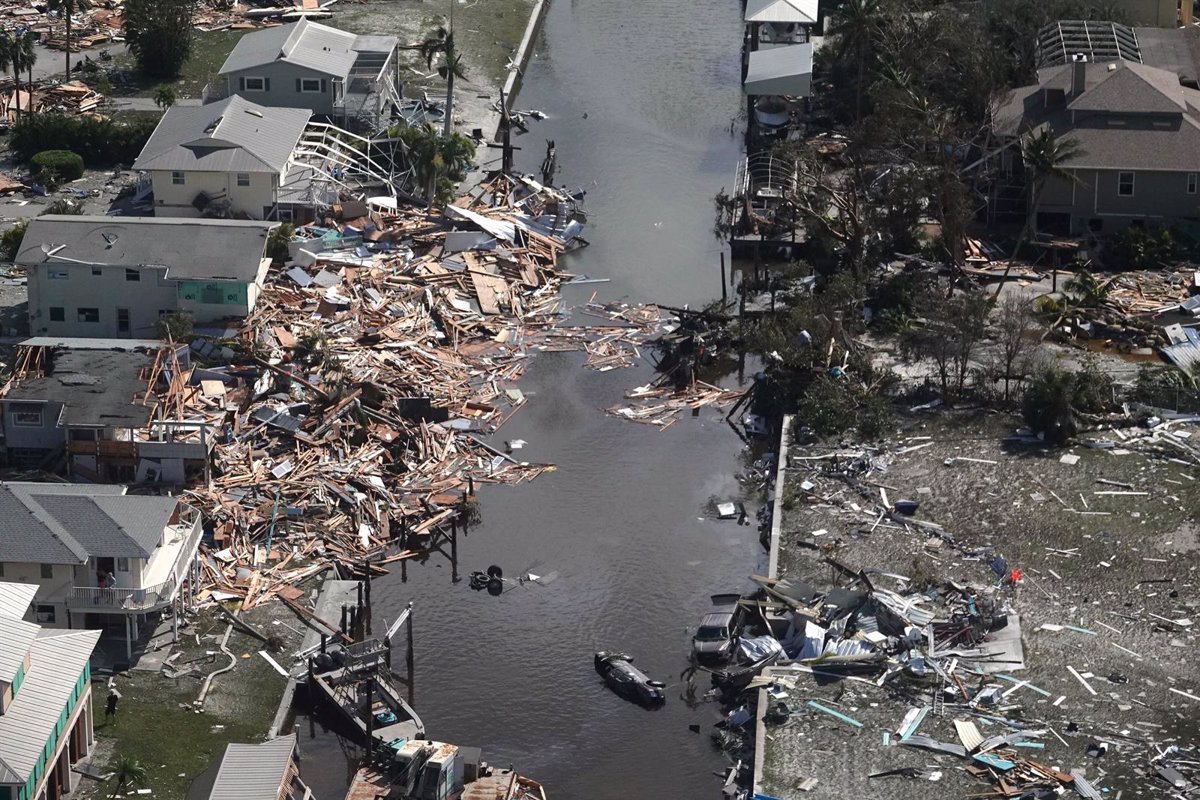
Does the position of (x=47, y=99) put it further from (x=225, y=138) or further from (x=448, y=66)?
(x=448, y=66)

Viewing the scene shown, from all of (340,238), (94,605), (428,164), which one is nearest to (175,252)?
(340,238)

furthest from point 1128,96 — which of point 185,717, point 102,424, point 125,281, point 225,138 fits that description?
point 185,717

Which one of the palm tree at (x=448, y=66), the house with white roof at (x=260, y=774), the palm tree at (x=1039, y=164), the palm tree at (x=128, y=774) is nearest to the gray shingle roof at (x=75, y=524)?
the palm tree at (x=128, y=774)

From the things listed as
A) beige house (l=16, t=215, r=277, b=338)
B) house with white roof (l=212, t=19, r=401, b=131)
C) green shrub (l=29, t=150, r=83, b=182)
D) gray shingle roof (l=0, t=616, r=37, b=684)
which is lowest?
gray shingle roof (l=0, t=616, r=37, b=684)

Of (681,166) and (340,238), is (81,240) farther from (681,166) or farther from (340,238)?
(681,166)

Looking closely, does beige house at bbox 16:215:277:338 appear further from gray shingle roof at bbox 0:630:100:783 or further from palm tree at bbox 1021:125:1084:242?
palm tree at bbox 1021:125:1084:242

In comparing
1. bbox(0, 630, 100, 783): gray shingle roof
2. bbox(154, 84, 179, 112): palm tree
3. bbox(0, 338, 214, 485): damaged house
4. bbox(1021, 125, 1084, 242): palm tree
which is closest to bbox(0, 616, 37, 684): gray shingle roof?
bbox(0, 630, 100, 783): gray shingle roof

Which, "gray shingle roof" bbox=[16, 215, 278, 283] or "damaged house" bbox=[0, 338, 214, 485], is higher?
"gray shingle roof" bbox=[16, 215, 278, 283]
